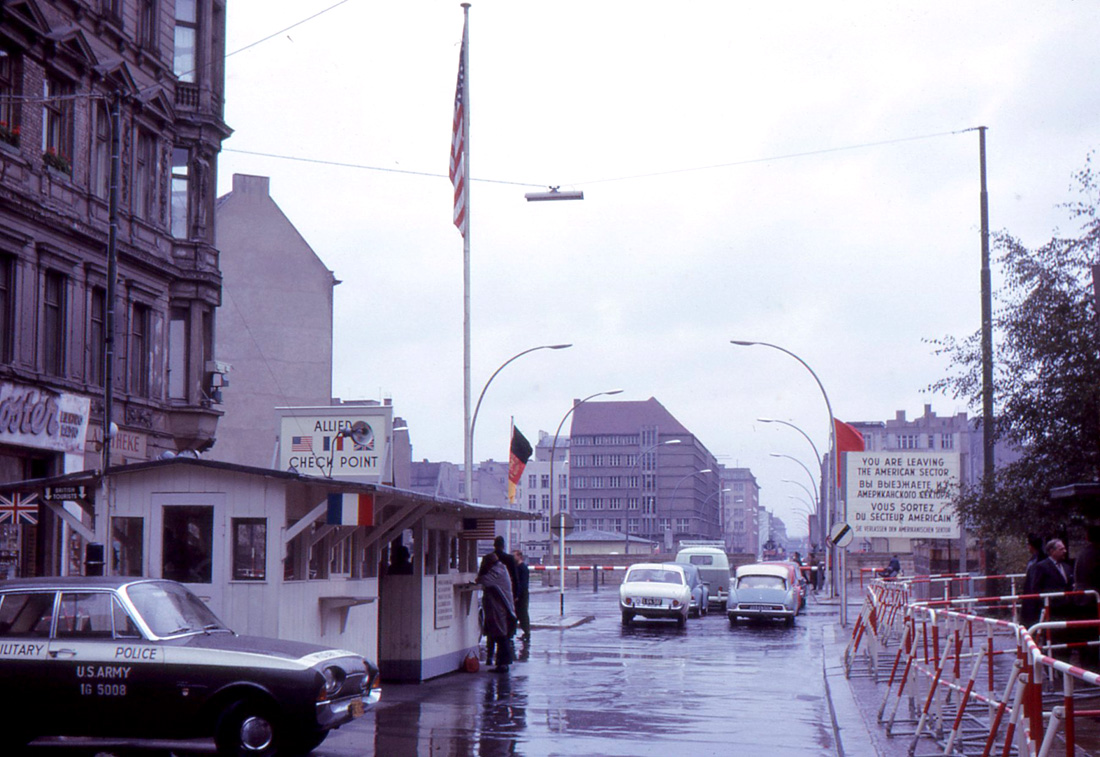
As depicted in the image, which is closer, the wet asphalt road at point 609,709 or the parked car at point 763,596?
the wet asphalt road at point 609,709

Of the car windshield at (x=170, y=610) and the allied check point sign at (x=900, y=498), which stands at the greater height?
the allied check point sign at (x=900, y=498)

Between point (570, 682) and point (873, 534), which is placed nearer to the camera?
point (570, 682)

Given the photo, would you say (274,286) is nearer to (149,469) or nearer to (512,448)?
(512,448)

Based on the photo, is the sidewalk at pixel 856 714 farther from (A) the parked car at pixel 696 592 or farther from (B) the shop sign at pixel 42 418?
(A) the parked car at pixel 696 592

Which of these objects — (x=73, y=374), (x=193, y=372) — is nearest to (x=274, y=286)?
(x=193, y=372)

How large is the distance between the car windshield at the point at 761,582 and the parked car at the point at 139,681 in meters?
28.2

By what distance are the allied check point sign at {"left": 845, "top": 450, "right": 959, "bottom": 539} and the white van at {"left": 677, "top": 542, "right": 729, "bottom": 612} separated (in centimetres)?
1549

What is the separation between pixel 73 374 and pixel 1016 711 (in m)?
21.5

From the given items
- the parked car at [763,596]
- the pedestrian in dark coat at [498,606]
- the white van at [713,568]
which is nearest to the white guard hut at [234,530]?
the pedestrian in dark coat at [498,606]

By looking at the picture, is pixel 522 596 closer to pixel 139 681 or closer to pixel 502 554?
pixel 502 554

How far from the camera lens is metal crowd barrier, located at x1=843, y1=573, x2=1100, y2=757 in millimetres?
8336

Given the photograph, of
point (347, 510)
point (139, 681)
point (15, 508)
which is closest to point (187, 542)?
point (347, 510)

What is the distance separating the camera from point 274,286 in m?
56.5

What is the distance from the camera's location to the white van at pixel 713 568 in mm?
48562
